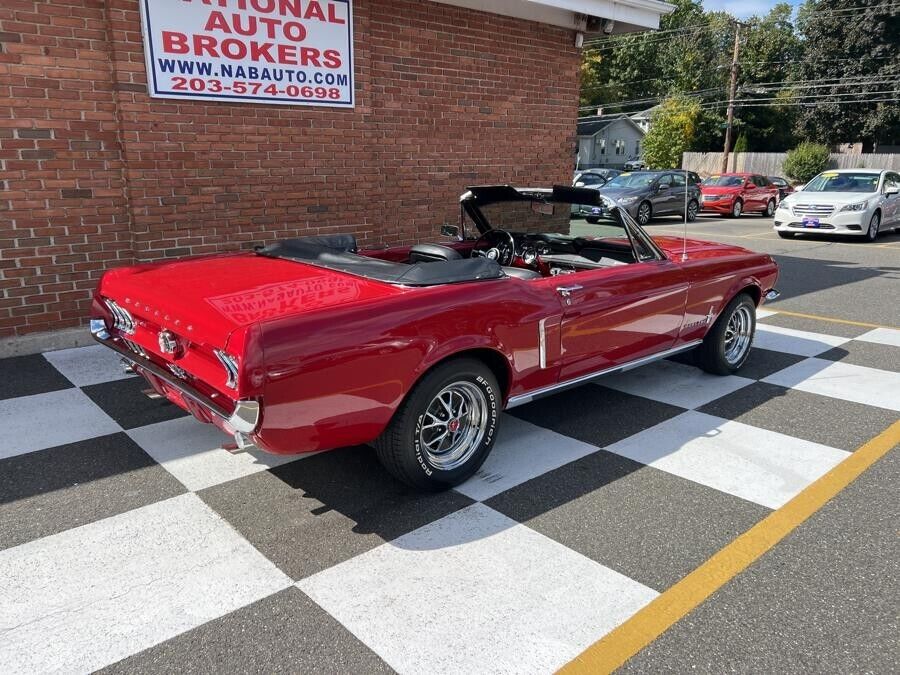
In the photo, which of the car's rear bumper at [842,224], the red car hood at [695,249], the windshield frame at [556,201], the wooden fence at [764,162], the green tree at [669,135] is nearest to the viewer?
the windshield frame at [556,201]

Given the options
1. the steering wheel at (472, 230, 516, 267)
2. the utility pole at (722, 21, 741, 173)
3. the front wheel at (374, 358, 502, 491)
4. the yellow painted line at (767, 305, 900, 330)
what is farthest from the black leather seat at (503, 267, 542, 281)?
the utility pole at (722, 21, 741, 173)

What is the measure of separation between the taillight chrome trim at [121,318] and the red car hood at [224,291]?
44 mm

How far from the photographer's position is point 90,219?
569 cm

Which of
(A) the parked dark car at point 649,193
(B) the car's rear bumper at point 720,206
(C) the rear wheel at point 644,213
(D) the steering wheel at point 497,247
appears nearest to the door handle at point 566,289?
(D) the steering wheel at point 497,247

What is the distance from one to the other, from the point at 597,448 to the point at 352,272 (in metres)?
1.73

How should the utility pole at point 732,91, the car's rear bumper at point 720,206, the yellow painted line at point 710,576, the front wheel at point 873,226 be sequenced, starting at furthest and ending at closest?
the utility pole at point 732,91
the car's rear bumper at point 720,206
the front wheel at point 873,226
the yellow painted line at point 710,576

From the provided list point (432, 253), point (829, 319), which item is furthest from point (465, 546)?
point (829, 319)

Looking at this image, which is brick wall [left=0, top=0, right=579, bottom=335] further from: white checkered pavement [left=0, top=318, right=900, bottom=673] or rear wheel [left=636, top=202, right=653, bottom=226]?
A: rear wheel [left=636, top=202, right=653, bottom=226]

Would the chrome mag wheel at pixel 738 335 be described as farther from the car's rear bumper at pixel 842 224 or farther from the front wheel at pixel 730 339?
the car's rear bumper at pixel 842 224

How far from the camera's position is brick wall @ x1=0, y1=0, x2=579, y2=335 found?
5348mm

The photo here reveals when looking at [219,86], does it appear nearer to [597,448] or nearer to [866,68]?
[597,448]

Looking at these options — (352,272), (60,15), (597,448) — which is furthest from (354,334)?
(60,15)

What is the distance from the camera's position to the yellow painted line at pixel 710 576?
2344 mm

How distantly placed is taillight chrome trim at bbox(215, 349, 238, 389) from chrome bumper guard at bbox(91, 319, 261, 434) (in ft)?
0.34
